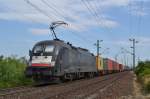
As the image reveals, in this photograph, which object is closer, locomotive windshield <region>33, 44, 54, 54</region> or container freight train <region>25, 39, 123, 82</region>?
container freight train <region>25, 39, 123, 82</region>

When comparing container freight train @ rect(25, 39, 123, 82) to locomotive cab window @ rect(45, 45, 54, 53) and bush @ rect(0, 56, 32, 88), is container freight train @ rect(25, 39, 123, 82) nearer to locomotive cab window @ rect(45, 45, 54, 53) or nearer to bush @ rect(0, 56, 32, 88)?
locomotive cab window @ rect(45, 45, 54, 53)

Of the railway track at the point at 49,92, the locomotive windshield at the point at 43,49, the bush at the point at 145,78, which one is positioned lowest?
the railway track at the point at 49,92

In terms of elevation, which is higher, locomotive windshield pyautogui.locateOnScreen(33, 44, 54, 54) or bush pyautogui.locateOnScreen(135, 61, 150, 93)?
locomotive windshield pyautogui.locateOnScreen(33, 44, 54, 54)

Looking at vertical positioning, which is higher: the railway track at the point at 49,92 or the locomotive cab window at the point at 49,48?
the locomotive cab window at the point at 49,48

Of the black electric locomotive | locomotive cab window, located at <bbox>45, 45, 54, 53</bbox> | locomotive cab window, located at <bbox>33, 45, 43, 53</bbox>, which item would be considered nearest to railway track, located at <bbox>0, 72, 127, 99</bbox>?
the black electric locomotive

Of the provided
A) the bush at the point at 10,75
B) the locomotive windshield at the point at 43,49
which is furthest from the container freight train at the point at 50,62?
the bush at the point at 10,75

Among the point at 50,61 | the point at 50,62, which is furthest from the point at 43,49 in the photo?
the point at 50,62

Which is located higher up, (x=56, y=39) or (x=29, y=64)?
(x=56, y=39)

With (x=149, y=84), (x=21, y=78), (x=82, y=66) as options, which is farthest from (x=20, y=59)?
(x=149, y=84)

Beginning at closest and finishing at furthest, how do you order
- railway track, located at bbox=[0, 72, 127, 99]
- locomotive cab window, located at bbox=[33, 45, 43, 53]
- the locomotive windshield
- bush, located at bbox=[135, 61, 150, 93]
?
railway track, located at bbox=[0, 72, 127, 99]
bush, located at bbox=[135, 61, 150, 93]
the locomotive windshield
locomotive cab window, located at bbox=[33, 45, 43, 53]

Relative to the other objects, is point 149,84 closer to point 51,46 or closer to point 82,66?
point 51,46

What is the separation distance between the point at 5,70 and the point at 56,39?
4.66 meters

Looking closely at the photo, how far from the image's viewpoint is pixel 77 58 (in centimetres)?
3619

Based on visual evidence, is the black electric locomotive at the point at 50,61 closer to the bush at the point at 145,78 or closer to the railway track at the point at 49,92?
the railway track at the point at 49,92
